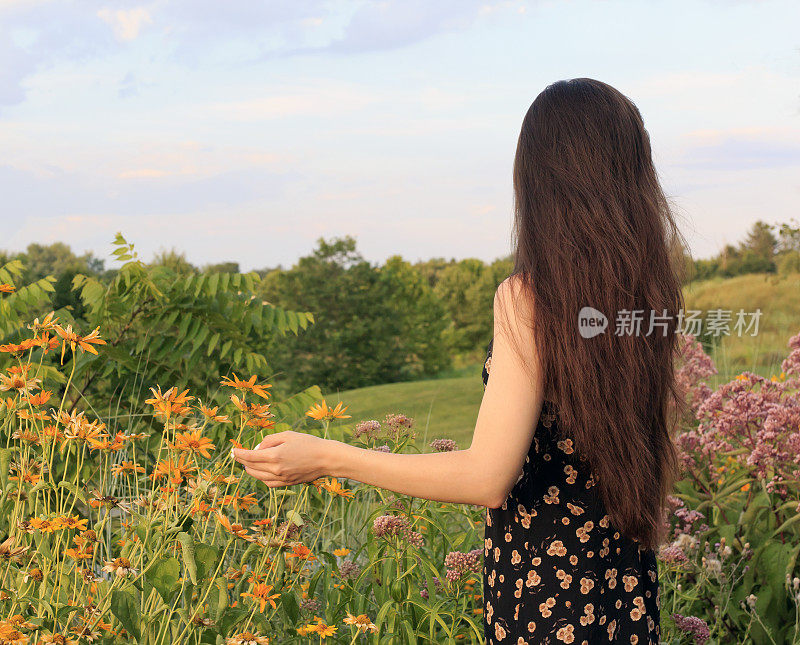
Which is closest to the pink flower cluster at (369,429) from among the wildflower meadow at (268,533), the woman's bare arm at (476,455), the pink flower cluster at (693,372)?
the wildflower meadow at (268,533)

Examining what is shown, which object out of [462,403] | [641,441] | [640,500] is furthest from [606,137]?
[462,403]

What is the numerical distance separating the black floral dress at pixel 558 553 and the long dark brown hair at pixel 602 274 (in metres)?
0.06

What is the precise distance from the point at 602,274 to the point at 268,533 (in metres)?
1.03

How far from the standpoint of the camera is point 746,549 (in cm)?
342

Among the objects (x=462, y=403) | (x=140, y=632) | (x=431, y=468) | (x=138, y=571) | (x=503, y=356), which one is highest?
(x=503, y=356)

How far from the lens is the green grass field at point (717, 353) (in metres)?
10.8

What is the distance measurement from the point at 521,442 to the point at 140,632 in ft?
3.31

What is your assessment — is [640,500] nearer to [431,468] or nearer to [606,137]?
[431,468]

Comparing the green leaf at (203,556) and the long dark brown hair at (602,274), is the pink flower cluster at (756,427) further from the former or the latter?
the green leaf at (203,556)

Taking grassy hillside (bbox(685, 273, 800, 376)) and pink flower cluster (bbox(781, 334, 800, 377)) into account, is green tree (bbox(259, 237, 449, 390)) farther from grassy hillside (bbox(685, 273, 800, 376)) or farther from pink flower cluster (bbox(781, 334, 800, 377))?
pink flower cluster (bbox(781, 334, 800, 377))

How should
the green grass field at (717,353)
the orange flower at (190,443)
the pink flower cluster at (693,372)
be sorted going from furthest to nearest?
the green grass field at (717,353) < the pink flower cluster at (693,372) < the orange flower at (190,443)

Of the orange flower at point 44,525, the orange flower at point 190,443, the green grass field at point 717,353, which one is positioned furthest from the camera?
the green grass field at point 717,353

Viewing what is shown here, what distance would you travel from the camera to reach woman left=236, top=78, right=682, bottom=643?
1.54 meters

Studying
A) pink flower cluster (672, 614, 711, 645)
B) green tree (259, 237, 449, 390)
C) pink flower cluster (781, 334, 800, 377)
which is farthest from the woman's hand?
green tree (259, 237, 449, 390)
